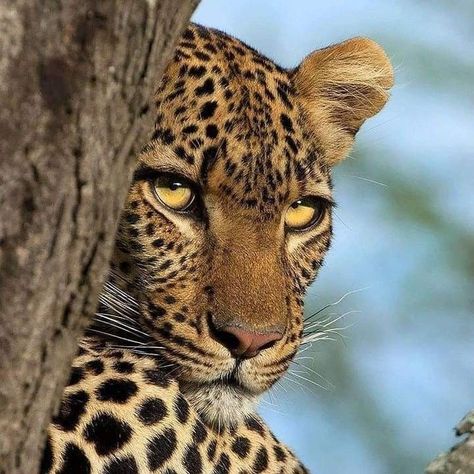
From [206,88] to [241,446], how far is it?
145 centimetres

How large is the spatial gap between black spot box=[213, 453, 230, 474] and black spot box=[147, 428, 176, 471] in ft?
1.05

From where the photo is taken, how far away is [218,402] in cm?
461

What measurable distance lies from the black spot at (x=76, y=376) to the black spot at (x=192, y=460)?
0.45 meters

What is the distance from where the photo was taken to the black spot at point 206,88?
16.8ft

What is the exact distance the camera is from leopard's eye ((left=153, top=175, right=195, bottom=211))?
4.98 meters

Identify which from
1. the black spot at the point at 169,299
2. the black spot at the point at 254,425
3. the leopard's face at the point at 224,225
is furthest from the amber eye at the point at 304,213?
the black spot at the point at 254,425

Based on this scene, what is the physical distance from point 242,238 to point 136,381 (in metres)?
0.75

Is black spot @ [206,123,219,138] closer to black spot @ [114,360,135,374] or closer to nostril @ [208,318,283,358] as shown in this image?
nostril @ [208,318,283,358]

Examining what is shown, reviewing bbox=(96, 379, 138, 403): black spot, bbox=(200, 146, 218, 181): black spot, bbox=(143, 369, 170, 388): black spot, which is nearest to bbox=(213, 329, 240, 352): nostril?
bbox=(143, 369, 170, 388): black spot

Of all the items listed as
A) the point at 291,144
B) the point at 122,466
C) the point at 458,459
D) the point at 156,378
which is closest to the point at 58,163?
the point at 458,459

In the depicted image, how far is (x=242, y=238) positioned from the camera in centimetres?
485

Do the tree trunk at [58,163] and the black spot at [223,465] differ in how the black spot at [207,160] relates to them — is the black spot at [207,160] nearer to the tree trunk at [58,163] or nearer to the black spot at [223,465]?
the black spot at [223,465]

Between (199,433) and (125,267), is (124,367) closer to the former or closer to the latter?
(199,433)

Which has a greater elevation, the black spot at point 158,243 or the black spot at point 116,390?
the black spot at point 158,243
